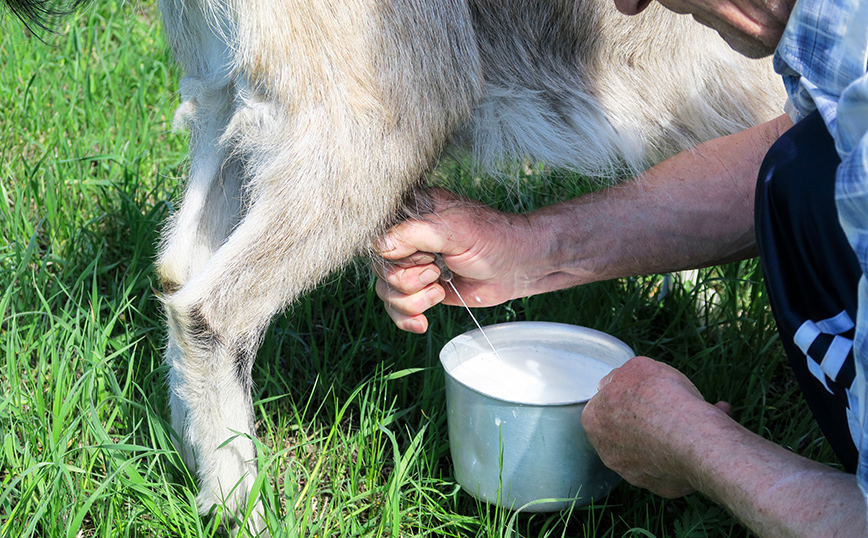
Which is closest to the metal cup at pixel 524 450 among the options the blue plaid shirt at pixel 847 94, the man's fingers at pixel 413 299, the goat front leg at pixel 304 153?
the man's fingers at pixel 413 299

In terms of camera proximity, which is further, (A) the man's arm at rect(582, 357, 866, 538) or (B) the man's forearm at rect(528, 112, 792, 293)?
(B) the man's forearm at rect(528, 112, 792, 293)

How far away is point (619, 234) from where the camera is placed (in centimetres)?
206

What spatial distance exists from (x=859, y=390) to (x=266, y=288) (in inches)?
45.2

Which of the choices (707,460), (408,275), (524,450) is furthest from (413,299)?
(707,460)

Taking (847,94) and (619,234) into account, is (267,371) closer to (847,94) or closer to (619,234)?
(619,234)

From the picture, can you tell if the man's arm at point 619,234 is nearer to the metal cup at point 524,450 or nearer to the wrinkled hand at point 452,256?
the wrinkled hand at point 452,256

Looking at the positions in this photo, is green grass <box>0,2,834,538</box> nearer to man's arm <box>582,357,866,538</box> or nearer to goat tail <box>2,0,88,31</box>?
man's arm <box>582,357,866,538</box>

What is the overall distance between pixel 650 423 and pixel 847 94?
2.21 feet

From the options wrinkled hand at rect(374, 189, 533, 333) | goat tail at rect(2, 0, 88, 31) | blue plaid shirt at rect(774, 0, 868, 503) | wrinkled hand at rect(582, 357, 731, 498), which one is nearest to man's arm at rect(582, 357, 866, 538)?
wrinkled hand at rect(582, 357, 731, 498)

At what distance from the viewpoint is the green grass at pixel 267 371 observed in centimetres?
185

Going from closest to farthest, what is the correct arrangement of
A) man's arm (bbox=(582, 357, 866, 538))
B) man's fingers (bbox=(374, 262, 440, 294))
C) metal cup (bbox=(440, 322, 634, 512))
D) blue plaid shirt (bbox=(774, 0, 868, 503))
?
blue plaid shirt (bbox=(774, 0, 868, 503))
man's arm (bbox=(582, 357, 866, 538))
metal cup (bbox=(440, 322, 634, 512))
man's fingers (bbox=(374, 262, 440, 294))

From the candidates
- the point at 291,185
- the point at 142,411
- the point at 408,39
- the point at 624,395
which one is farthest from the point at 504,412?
the point at 142,411

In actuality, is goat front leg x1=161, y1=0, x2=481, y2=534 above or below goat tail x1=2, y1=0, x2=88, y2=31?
below

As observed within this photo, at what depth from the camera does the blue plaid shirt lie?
1.12m
